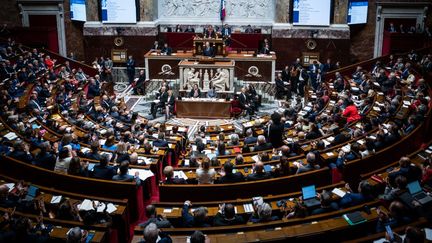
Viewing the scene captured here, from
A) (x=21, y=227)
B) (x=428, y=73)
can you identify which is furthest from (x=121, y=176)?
(x=428, y=73)

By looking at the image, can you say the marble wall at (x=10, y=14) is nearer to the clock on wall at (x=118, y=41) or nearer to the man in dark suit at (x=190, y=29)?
the clock on wall at (x=118, y=41)

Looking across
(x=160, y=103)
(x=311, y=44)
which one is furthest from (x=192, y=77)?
(x=311, y=44)

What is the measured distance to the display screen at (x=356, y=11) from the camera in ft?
74.5

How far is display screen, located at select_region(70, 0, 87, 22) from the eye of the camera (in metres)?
24.0

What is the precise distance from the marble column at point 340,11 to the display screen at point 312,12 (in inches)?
13.9

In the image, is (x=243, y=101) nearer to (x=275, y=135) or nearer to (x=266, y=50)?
(x=266, y=50)

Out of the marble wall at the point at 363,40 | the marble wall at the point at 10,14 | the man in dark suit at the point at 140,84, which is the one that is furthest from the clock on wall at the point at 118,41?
the marble wall at the point at 363,40

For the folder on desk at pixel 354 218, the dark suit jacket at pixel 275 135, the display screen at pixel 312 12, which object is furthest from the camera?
the display screen at pixel 312 12

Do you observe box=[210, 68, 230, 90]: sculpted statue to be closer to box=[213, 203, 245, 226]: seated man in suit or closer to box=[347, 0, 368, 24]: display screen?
box=[347, 0, 368, 24]: display screen

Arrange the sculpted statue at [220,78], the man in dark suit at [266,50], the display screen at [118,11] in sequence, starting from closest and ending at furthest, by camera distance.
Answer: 1. the sculpted statue at [220,78]
2. the man in dark suit at [266,50]
3. the display screen at [118,11]

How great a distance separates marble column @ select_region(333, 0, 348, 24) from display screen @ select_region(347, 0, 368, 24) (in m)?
0.20

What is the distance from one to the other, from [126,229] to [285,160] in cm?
350

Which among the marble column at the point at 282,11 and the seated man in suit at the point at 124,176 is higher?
the marble column at the point at 282,11

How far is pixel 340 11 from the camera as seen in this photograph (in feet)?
74.9
